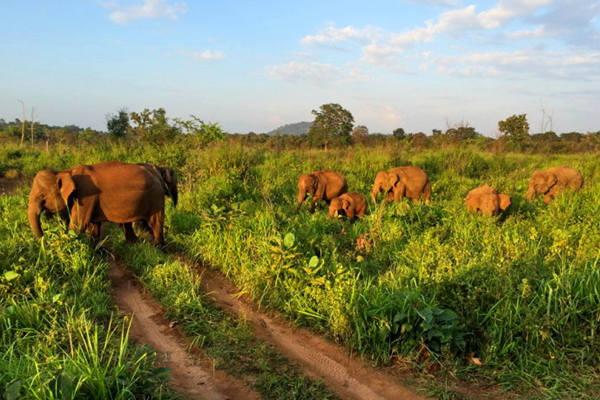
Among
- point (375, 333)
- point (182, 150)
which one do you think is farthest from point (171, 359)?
point (182, 150)

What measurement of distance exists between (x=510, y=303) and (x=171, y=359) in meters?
2.90

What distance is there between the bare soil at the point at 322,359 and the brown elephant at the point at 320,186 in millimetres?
4155

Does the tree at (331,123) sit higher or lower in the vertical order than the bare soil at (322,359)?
higher

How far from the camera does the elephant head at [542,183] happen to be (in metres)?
9.12

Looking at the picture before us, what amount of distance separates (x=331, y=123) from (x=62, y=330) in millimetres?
27930

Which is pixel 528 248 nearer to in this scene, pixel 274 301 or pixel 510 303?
pixel 510 303

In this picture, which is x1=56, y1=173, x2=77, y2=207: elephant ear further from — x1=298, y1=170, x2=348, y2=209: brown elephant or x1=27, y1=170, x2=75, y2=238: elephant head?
x1=298, y1=170, x2=348, y2=209: brown elephant

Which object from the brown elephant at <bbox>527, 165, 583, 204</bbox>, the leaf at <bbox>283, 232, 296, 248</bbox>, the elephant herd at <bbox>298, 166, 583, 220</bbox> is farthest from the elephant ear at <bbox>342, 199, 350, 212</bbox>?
the brown elephant at <bbox>527, 165, 583, 204</bbox>

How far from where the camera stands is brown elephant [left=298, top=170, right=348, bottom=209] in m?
8.31

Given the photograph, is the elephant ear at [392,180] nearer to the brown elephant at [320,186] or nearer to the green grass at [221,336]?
the brown elephant at [320,186]

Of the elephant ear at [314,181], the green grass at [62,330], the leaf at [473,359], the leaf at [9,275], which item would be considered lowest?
the leaf at [473,359]

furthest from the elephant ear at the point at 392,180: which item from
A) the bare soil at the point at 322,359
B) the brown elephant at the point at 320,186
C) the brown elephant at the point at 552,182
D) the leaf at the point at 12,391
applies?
the leaf at the point at 12,391

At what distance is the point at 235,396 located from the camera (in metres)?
2.81

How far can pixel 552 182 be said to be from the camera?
359 inches
